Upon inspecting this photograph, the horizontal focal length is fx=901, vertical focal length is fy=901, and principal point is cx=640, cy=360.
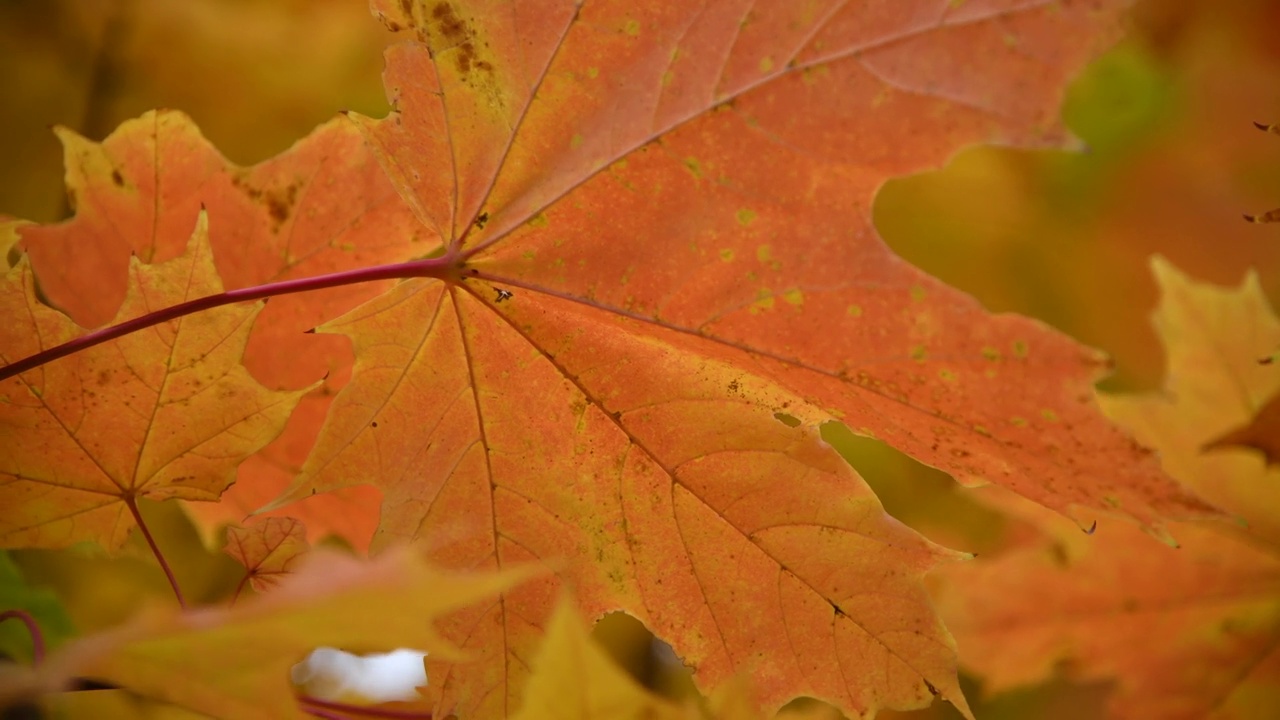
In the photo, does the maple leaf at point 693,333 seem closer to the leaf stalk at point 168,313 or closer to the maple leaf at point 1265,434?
the leaf stalk at point 168,313

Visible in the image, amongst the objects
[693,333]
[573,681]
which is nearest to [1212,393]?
[693,333]

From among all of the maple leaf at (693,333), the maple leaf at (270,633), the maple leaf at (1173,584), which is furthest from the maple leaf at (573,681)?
the maple leaf at (1173,584)

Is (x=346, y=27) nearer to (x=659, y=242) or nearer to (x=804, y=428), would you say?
(x=659, y=242)

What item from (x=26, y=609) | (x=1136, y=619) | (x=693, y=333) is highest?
(x=26, y=609)

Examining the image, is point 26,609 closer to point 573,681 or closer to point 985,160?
point 573,681

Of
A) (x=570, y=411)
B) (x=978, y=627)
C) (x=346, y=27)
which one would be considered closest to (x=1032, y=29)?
(x=570, y=411)

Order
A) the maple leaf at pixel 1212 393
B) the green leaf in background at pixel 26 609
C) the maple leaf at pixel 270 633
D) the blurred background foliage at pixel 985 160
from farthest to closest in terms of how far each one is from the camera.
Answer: the blurred background foliage at pixel 985 160, the maple leaf at pixel 1212 393, the green leaf in background at pixel 26 609, the maple leaf at pixel 270 633

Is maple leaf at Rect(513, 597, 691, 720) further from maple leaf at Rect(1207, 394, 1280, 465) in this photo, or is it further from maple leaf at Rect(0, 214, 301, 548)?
maple leaf at Rect(1207, 394, 1280, 465)
